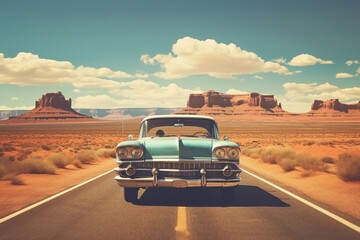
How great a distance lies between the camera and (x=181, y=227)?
422 centimetres

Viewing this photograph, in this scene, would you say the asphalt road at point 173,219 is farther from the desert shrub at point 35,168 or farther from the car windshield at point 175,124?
the desert shrub at point 35,168

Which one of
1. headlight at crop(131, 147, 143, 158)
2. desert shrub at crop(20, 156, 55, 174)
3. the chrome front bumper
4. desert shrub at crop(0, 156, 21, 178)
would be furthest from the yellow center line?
desert shrub at crop(20, 156, 55, 174)

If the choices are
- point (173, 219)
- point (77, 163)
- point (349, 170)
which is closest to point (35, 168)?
point (77, 163)

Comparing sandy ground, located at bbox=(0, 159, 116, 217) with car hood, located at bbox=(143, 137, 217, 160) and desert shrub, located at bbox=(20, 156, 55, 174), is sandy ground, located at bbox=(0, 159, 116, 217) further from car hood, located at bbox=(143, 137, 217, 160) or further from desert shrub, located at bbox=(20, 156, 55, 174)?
car hood, located at bbox=(143, 137, 217, 160)

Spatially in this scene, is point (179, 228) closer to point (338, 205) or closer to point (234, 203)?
point (234, 203)

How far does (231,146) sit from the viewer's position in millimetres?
5312

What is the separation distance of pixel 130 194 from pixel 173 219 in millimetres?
1398

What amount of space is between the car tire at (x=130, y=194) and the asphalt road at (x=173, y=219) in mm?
118

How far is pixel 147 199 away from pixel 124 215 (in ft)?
4.00

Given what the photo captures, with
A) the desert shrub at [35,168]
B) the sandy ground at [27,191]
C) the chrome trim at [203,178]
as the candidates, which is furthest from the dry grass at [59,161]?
the chrome trim at [203,178]

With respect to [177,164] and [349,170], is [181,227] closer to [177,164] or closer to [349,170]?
[177,164]

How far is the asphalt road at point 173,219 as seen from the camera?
3.96m

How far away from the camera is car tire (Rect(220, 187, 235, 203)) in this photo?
18.7ft

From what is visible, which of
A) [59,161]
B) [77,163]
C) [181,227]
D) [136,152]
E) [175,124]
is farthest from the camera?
[77,163]
